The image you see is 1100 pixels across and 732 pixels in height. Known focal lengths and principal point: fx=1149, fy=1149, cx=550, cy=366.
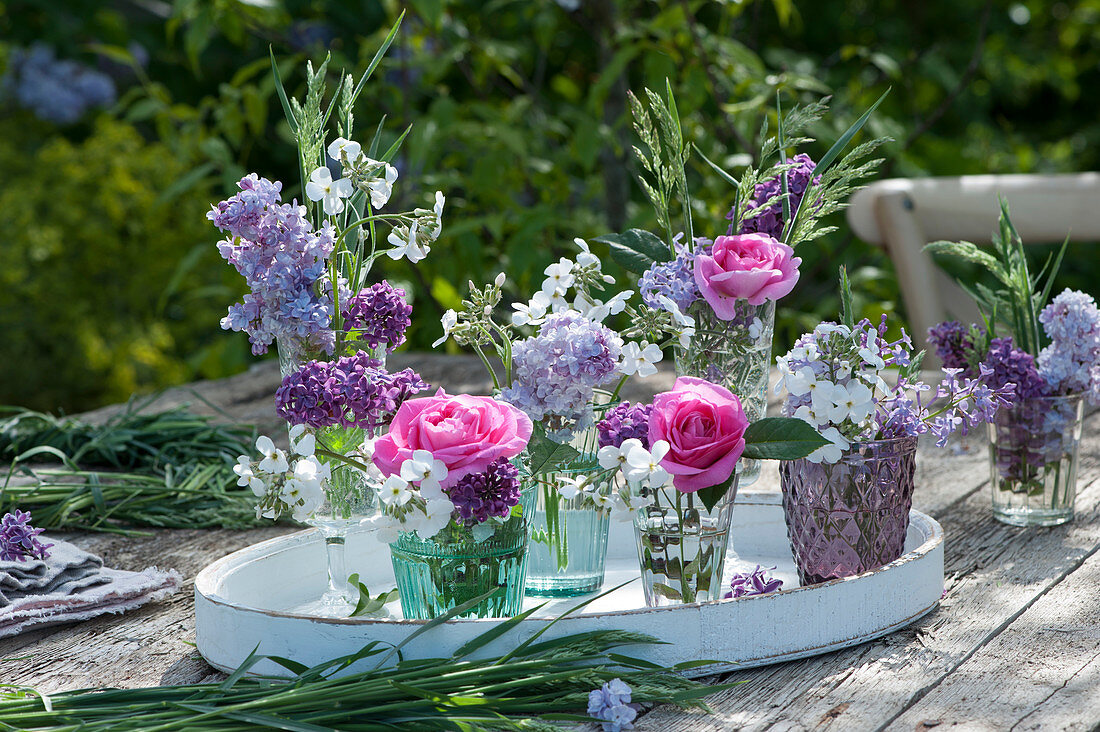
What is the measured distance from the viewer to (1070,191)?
266 centimetres

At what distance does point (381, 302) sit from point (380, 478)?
17cm

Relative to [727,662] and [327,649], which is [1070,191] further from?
[327,649]

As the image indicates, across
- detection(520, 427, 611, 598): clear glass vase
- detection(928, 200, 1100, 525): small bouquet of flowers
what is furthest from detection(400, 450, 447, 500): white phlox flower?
detection(928, 200, 1100, 525): small bouquet of flowers

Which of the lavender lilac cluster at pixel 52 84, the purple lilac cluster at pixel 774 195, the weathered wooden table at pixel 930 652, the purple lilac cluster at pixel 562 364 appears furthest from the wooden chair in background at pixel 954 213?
the lavender lilac cluster at pixel 52 84

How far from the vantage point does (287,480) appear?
0.93m

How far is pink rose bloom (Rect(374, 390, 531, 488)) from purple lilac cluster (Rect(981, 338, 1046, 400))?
662 millimetres

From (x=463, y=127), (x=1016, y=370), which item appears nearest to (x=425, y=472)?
(x=1016, y=370)

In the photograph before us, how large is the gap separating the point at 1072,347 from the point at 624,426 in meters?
0.64

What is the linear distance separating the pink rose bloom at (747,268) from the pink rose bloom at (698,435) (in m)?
0.17

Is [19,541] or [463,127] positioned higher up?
[463,127]

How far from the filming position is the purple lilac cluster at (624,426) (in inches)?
37.9

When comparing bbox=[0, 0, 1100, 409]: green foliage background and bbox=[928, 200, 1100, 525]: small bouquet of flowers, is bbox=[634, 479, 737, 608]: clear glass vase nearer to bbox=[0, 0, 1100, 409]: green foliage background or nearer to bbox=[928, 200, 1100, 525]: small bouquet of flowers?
bbox=[928, 200, 1100, 525]: small bouquet of flowers

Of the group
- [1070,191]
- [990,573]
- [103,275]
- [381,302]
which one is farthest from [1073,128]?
[381,302]

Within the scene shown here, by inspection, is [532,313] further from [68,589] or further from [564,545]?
[68,589]
